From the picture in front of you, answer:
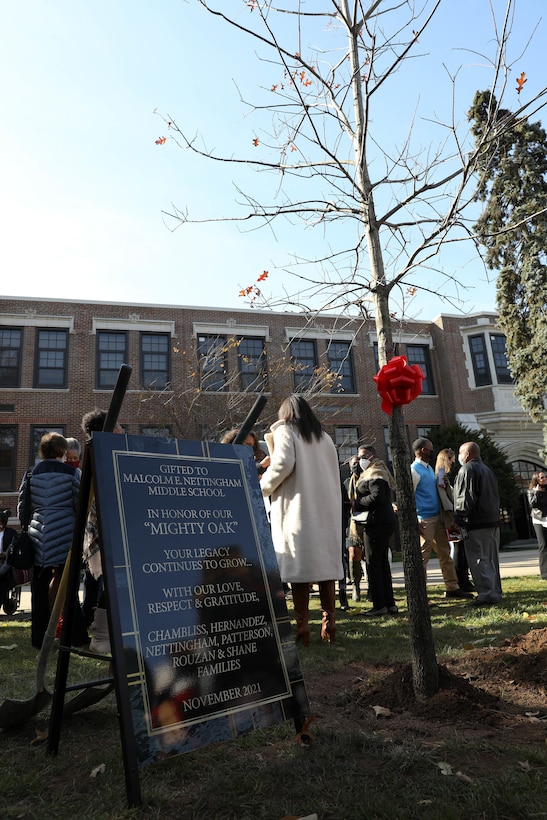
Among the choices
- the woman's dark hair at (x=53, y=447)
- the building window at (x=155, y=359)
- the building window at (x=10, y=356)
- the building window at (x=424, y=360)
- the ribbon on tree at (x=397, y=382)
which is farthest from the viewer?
the building window at (x=424, y=360)

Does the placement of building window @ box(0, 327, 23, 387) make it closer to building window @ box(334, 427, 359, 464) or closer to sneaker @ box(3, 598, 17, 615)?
building window @ box(334, 427, 359, 464)

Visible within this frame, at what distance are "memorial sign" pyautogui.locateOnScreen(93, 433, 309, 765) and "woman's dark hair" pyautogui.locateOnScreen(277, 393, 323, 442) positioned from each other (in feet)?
6.65

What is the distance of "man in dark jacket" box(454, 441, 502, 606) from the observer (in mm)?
6832

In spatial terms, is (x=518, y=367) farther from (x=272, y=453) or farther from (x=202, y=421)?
(x=272, y=453)

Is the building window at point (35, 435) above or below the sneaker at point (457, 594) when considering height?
above

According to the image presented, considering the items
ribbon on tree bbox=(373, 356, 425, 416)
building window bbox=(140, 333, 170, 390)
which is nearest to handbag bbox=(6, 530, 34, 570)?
ribbon on tree bbox=(373, 356, 425, 416)

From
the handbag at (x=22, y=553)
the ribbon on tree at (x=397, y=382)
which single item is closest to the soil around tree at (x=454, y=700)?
the ribbon on tree at (x=397, y=382)

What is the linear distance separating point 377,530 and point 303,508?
223 cm

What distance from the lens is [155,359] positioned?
24.3m

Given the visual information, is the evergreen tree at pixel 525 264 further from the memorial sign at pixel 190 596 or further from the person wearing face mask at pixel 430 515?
the memorial sign at pixel 190 596

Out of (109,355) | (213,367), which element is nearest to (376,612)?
(213,367)

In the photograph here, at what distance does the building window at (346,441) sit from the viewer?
24734 millimetres

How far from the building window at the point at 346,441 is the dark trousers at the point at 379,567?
56.0ft

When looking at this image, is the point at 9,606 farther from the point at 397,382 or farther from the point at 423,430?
the point at 423,430
